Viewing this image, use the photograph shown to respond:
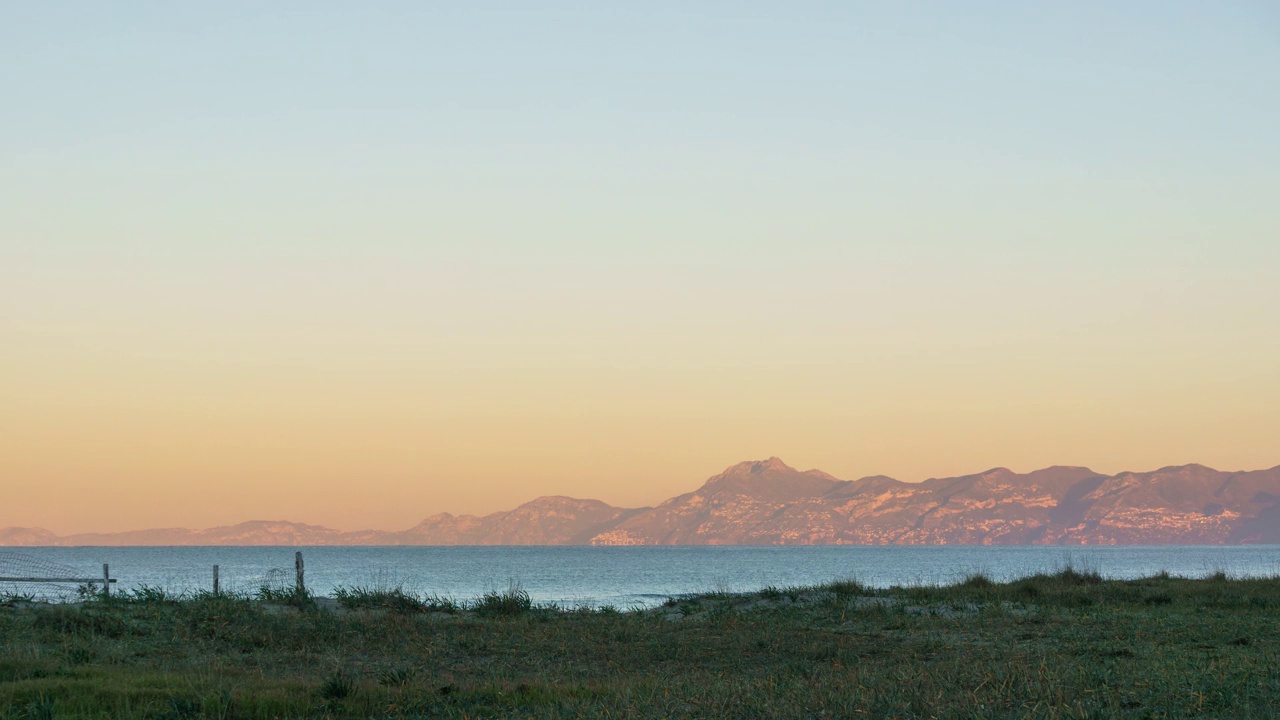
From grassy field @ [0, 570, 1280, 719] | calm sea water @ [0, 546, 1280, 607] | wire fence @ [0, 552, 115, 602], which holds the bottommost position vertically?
calm sea water @ [0, 546, 1280, 607]

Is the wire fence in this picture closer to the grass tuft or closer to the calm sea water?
the calm sea water

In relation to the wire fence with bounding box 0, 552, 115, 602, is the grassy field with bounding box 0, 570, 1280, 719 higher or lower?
lower

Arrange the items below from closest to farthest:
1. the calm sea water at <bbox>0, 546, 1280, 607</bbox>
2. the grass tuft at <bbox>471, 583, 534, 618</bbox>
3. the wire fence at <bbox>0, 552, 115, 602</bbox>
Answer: the grass tuft at <bbox>471, 583, 534, 618</bbox>, the wire fence at <bbox>0, 552, 115, 602</bbox>, the calm sea water at <bbox>0, 546, 1280, 607</bbox>

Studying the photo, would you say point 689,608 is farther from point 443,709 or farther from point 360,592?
point 443,709

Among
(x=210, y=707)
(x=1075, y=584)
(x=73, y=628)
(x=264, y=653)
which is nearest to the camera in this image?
(x=210, y=707)

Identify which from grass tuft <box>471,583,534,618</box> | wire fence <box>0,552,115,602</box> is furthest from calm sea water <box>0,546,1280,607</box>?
grass tuft <box>471,583,534,618</box>

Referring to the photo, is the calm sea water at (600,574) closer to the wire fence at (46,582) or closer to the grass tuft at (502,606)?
the wire fence at (46,582)

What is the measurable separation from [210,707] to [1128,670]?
34.5ft

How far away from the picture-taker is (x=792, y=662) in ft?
53.6

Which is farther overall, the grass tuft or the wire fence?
the wire fence

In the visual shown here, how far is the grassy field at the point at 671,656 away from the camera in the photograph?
11141mm

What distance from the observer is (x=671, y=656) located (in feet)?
58.7

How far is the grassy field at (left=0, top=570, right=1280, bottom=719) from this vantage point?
36.6 ft

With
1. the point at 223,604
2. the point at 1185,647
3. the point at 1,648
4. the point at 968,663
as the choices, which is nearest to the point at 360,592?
the point at 223,604
